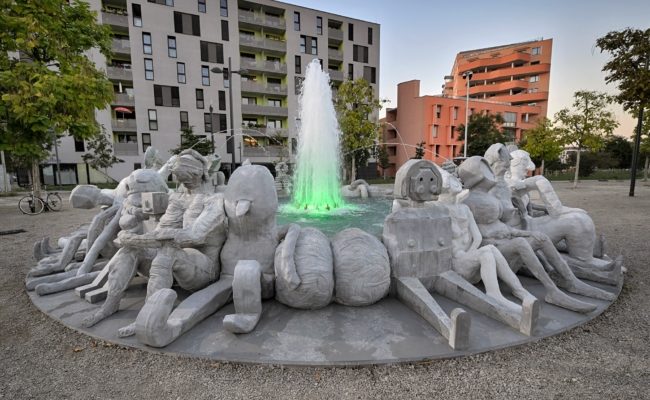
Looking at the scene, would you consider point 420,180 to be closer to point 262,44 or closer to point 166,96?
point 166,96

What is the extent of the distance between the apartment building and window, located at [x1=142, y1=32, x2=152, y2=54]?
76 millimetres

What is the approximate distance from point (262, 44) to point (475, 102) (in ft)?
83.2

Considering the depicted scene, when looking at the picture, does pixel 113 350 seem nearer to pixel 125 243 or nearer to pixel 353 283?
pixel 125 243

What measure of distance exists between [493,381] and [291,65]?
3359 cm

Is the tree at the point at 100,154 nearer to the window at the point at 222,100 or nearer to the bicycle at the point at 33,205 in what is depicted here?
the window at the point at 222,100

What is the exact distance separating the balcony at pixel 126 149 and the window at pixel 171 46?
27.3 feet

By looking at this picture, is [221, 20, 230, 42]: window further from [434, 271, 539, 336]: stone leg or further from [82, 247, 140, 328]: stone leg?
[434, 271, 539, 336]: stone leg

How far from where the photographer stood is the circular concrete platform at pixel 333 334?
2.51 m

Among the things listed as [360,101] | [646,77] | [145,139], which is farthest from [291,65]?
[646,77]

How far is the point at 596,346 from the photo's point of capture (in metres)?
2.77

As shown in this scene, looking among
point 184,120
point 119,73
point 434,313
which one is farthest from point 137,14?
point 434,313

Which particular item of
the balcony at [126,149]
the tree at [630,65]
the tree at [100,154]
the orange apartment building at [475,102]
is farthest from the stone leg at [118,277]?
the balcony at [126,149]

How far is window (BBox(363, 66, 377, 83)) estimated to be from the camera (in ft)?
115

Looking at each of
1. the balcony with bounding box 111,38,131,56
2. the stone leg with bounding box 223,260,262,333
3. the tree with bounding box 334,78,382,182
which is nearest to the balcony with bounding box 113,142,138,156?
the balcony with bounding box 111,38,131,56
